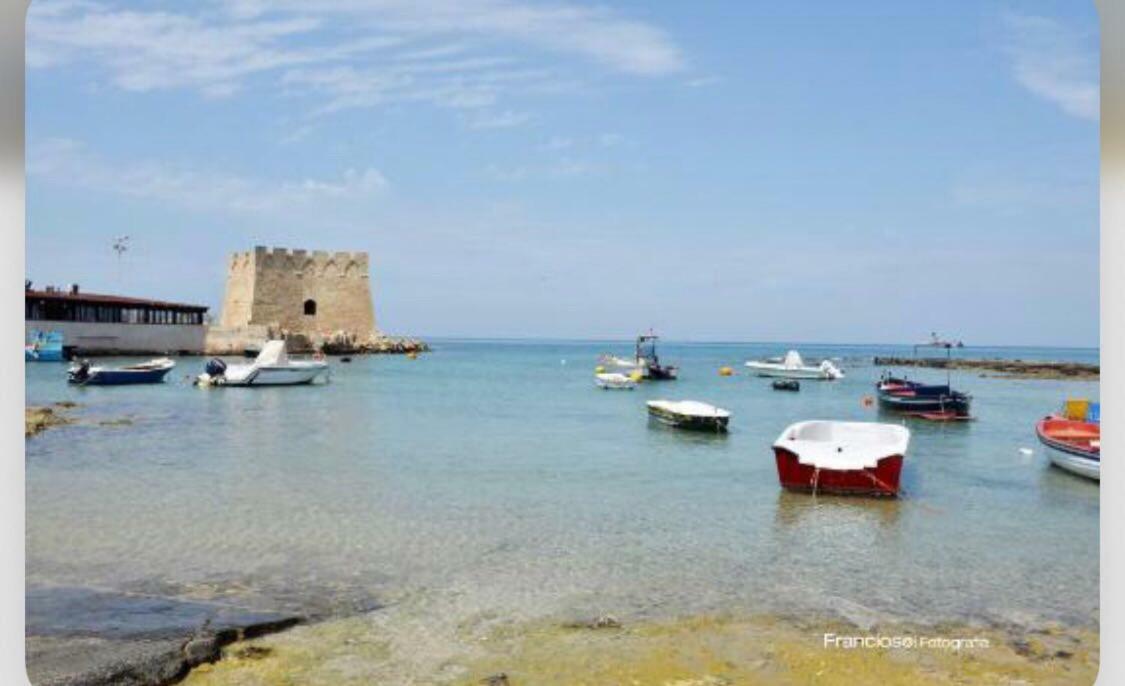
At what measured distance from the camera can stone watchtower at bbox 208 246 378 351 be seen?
97.8 ft

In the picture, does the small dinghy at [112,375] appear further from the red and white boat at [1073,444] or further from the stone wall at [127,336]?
the red and white boat at [1073,444]

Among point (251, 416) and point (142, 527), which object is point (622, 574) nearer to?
point (142, 527)

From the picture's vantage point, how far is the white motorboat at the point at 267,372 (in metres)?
19.0

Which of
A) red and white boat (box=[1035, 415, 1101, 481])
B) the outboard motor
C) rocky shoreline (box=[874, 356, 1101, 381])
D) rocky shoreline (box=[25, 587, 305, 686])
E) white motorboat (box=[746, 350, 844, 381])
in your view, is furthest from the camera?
rocky shoreline (box=[874, 356, 1101, 381])

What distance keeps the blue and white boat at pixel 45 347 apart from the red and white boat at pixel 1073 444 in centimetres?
2197

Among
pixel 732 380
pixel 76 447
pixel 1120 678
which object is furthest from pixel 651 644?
pixel 732 380

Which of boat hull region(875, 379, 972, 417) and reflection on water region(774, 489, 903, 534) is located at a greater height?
boat hull region(875, 379, 972, 417)

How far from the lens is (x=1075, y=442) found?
8906 millimetres

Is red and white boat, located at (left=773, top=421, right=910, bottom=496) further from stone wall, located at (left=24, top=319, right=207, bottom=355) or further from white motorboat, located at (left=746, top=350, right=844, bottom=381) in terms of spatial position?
stone wall, located at (left=24, top=319, right=207, bottom=355)

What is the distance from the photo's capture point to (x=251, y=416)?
13.7 metres

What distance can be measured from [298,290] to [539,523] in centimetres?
2641

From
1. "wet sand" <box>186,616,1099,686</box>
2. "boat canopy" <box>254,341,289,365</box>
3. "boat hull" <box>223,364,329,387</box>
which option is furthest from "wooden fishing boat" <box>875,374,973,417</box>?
"boat canopy" <box>254,341,289,365</box>

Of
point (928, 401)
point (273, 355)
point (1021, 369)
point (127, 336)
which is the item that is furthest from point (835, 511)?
point (1021, 369)

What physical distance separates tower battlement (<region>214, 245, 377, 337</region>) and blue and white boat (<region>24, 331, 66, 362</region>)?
726 centimetres
